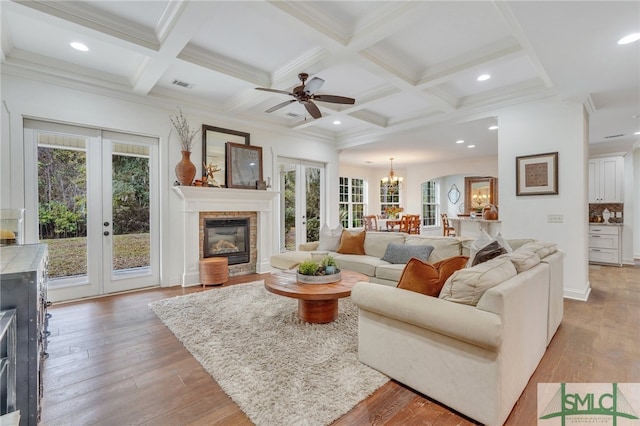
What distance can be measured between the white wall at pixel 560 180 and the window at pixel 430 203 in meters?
6.12

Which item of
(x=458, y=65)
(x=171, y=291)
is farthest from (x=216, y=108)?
(x=458, y=65)

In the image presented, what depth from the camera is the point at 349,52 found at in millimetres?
3123

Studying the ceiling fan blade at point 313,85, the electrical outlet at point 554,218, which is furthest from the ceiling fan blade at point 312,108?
the electrical outlet at point 554,218

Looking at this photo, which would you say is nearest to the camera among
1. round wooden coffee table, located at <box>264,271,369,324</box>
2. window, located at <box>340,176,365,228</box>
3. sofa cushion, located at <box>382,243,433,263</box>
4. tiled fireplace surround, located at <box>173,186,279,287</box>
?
round wooden coffee table, located at <box>264,271,369,324</box>

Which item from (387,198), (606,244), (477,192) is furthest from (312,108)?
(477,192)

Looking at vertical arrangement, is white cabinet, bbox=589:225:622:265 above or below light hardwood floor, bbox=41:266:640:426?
above

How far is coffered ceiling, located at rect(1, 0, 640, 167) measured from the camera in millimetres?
2535

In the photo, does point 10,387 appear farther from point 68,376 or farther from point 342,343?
point 342,343

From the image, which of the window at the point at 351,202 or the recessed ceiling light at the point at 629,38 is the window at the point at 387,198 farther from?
the recessed ceiling light at the point at 629,38

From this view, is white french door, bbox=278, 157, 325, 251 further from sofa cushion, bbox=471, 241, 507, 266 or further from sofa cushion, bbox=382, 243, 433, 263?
sofa cushion, bbox=471, 241, 507, 266

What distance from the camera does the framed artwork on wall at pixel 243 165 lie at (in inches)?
210

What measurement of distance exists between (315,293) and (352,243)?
222cm

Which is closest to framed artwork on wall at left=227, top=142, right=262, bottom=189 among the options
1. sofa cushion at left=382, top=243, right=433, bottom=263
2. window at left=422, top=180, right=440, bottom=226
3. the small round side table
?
the small round side table

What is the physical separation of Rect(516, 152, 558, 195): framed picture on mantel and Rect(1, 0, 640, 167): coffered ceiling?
0.82 metres
